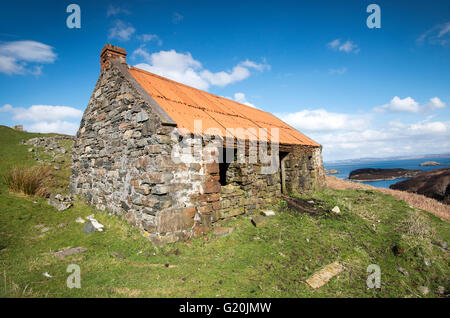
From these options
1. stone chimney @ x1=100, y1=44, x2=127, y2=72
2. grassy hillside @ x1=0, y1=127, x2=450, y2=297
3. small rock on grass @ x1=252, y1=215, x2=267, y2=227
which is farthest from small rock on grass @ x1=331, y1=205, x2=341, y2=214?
stone chimney @ x1=100, y1=44, x2=127, y2=72

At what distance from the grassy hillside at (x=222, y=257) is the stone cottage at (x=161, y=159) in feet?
1.88

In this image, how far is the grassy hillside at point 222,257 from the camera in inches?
149

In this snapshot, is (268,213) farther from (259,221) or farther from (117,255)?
(117,255)

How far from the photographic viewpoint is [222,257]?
496 centimetres

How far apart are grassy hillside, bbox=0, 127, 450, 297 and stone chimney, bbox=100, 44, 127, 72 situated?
5468mm

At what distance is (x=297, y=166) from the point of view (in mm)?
11086

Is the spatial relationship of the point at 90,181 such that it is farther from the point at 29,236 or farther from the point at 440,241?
the point at 440,241

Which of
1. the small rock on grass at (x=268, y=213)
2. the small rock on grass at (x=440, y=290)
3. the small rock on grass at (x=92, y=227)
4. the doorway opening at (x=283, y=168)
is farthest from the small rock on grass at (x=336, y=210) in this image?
the small rock on grass at (x=92, y=227)

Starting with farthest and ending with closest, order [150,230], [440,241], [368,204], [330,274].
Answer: [368,204], [440,241], [150,230], [330,274]

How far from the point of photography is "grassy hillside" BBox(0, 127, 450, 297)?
149 inches

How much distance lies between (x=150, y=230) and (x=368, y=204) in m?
10.3
